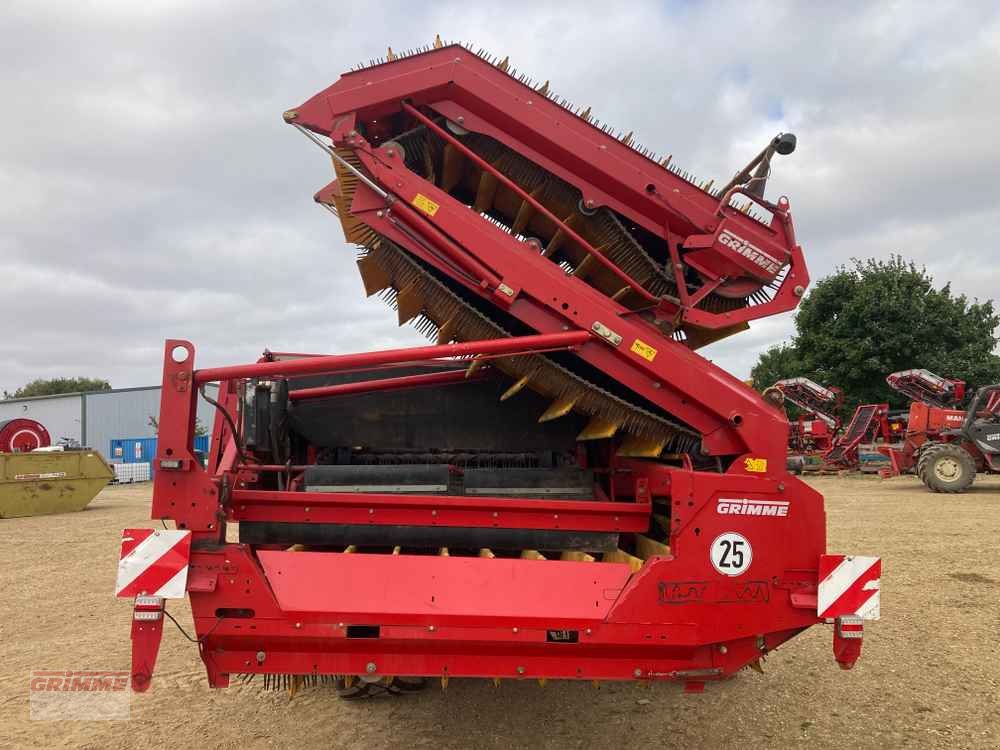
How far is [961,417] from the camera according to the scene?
17.4m

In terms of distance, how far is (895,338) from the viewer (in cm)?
2817

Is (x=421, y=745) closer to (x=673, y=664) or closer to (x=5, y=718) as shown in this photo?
(x=673, y=664)

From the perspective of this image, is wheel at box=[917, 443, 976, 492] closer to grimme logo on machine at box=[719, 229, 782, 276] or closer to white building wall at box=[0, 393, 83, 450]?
grimme logo on machine at box=[719, 229, 782, 276]

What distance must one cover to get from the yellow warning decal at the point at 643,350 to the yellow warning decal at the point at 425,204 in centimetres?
113

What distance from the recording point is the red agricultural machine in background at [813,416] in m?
23.2

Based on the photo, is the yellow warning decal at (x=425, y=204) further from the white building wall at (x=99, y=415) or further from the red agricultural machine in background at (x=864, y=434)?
the white building wall at (x=99, y=415)

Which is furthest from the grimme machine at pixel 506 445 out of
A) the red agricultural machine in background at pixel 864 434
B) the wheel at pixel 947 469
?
the red agricultural machine in background at pixel 864 434

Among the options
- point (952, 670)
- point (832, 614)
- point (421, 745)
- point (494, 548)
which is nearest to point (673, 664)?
point (832, 614)

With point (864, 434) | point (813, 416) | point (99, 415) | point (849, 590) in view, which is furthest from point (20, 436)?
point (99, 415)

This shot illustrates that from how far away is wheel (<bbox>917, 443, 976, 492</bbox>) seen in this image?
1545 cm

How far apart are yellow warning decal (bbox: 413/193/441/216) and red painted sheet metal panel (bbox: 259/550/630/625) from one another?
5.20 feet

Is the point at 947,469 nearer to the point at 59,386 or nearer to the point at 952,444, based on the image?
the point at 952,444

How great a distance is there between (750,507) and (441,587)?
1.38 m

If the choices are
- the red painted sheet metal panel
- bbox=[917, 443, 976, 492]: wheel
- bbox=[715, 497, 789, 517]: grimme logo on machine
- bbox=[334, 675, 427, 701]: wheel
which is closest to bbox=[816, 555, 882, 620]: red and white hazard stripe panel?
bbox=[715, 497, 789, 517]: grimme logo on machine
